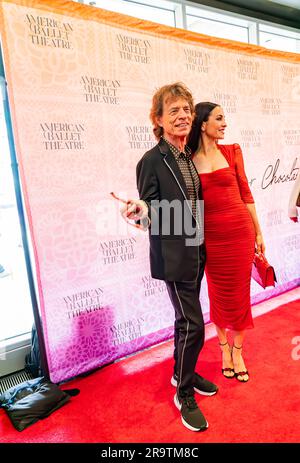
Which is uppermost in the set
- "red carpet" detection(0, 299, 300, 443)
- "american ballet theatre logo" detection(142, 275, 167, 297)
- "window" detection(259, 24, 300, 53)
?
"window" detection(259, 24, 300, 53)

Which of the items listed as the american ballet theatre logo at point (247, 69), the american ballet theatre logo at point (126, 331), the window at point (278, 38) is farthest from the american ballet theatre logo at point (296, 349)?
the window at point (278, 38)

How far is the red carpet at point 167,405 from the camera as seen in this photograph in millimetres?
1733

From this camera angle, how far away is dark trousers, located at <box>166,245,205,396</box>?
1.75m

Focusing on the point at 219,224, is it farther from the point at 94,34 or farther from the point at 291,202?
the point at 94,34

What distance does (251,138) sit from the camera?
300cm

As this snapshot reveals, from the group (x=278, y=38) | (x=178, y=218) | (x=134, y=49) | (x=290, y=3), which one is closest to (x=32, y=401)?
(x=178, y=218)

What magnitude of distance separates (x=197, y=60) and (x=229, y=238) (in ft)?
4.88

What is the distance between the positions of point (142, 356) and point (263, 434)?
1052 mm

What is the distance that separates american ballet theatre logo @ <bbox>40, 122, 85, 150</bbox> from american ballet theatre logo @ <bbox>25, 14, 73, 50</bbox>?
439mm

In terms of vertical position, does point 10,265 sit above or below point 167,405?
above

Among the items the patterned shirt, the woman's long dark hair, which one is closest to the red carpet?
the patterned shirt

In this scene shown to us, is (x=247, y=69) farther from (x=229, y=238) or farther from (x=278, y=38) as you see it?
(x=229, y=238)

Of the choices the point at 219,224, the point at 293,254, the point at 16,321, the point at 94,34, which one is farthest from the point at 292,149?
the point at 16,321

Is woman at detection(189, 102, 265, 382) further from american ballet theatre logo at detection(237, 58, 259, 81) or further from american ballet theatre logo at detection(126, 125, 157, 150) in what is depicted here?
american ballet theatre logo at detection(237, 58, 259, 81)
